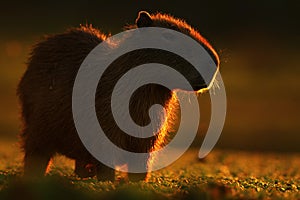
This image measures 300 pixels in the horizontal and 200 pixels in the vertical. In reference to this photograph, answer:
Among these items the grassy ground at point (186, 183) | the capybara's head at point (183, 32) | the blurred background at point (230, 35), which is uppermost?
the blurred background at point (230, 35)

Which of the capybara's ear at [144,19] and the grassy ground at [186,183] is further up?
the capybara's ear at [144,19]

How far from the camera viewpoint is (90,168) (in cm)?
966

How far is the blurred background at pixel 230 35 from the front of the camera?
1191 inches

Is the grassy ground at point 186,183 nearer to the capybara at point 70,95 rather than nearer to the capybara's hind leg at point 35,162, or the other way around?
the capybara's hind leg at point 35,162

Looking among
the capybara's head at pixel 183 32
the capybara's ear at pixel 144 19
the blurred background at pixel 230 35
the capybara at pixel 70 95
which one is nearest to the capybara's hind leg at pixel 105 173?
the capybara at pixel 70 95

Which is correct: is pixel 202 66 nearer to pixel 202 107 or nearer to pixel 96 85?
pixel 96 85

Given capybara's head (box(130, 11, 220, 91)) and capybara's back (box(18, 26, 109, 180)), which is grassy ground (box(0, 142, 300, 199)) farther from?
capybara's head (box(130, 11, 220, 91))

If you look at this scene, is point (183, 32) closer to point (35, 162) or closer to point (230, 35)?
point (35, 162)

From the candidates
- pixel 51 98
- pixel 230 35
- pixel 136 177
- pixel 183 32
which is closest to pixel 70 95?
pixel 51 98

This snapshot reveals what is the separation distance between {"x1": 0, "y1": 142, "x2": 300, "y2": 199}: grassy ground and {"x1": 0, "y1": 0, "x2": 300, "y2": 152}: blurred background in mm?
12248

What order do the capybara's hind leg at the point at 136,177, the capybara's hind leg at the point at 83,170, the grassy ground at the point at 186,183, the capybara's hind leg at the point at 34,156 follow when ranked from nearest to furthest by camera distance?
the grassy ground at the point at 186,183
the capybara's hind leg at the point at 136,177
the capybara's hind leg at the point at 34,156
the capybara's hind leg at the point at 83,170

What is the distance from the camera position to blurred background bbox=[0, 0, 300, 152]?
30250 millimetres

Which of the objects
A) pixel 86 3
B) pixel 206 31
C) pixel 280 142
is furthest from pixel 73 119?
pixel 86 3

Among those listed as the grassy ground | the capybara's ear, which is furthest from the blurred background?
the capybara's ear
